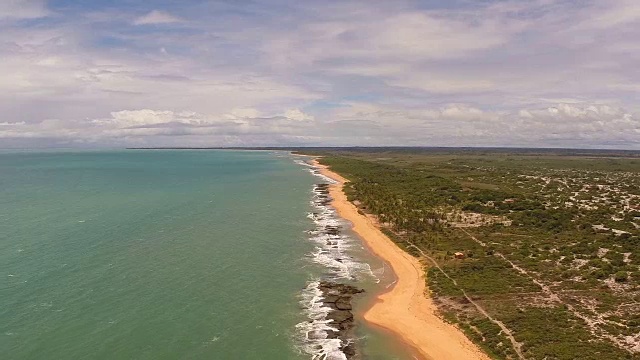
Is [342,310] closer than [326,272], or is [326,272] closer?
[342,310]

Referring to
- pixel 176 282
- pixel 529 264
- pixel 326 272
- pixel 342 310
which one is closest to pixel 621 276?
pixel 529 264

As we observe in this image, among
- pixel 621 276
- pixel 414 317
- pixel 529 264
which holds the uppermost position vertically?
pixel 621 276

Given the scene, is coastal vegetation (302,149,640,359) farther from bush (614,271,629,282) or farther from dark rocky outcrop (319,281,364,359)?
dark rocky outcrop (319,281,364,359)

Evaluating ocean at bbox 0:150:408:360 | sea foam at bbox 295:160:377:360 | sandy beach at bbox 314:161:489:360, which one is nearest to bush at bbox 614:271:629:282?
sandy beach at bbox 314:161:489:360

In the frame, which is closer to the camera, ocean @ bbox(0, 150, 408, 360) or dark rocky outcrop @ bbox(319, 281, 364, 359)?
ocean @ bbox(0, 150, 408, 360)

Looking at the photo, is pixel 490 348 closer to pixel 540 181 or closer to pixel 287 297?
pixel 287 297

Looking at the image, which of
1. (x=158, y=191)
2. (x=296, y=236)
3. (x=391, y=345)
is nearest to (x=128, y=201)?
(x=158, y=191)

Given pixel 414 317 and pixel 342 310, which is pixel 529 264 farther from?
pixel 342 310
